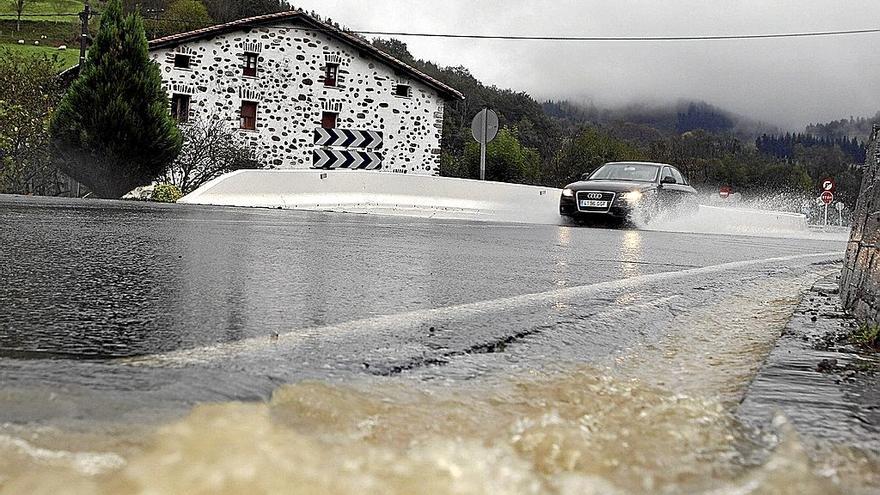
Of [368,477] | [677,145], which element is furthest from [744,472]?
[677,145]

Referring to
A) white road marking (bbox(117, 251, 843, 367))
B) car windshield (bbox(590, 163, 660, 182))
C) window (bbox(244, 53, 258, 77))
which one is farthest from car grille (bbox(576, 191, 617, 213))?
window (bbox(244, 53, 258, 77))

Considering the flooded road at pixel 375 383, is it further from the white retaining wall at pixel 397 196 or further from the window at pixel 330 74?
the window at pixel 330 74

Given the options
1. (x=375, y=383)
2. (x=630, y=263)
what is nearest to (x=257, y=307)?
(x=375, y=383)

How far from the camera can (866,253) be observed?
3361 mm

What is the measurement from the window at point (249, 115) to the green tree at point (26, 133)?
9761 millimetres

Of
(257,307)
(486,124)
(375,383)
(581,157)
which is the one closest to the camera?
(375,383)

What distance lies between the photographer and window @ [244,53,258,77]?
33.6 meters

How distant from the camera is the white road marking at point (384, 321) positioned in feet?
7.42

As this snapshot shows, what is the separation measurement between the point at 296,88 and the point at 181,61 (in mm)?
4651

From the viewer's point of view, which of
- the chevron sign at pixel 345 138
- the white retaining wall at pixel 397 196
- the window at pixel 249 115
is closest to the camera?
the white retaining wall at pixel 397 196

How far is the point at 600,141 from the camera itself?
189ft

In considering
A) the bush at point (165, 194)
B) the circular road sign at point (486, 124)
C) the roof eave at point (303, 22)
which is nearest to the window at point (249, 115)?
the roof eave at point (303, 22)

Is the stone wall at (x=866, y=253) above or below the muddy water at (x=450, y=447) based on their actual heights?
above

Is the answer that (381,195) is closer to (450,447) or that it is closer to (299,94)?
(299,94)
